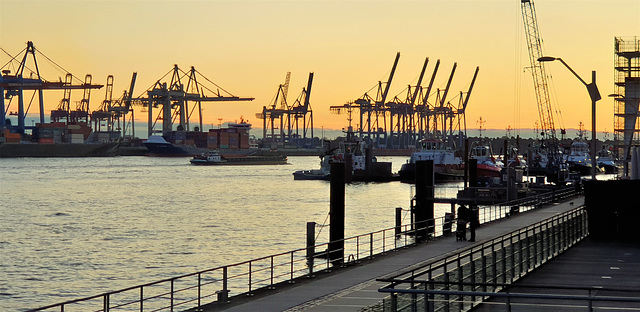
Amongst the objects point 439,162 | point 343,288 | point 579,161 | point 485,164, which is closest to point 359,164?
point 439,162

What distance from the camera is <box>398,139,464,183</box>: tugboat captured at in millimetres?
106562

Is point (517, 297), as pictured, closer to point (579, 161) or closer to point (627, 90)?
point (627, 90)

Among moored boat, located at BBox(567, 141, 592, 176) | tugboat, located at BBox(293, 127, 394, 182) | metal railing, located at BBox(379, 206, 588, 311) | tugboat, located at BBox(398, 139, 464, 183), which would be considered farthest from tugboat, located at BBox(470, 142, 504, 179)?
metal railing, located at BBox(379, 206, 588, 311)

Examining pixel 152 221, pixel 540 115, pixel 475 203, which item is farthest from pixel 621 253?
pixel 540 115

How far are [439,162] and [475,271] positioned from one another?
90760mm

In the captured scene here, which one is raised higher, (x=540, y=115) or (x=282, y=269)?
(x=540, y=115)

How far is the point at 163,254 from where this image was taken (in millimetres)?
45531

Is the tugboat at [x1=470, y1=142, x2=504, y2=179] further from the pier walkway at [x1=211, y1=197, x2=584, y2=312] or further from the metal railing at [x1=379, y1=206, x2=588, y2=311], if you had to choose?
the metal railing at [x1=379, y1=206, x2=588, y2=311]

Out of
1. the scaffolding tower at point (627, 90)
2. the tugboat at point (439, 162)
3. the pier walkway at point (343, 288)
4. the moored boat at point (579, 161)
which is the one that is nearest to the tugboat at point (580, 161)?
the moored boat at point (579, 161)

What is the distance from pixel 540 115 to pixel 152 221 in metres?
92.9

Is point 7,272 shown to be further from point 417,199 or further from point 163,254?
point 417,199

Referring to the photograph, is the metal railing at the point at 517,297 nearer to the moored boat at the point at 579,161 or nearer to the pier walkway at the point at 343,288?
the pier walkway at the point at 343,288

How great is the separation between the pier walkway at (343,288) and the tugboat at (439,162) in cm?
7408

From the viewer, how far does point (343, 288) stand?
2206cm
